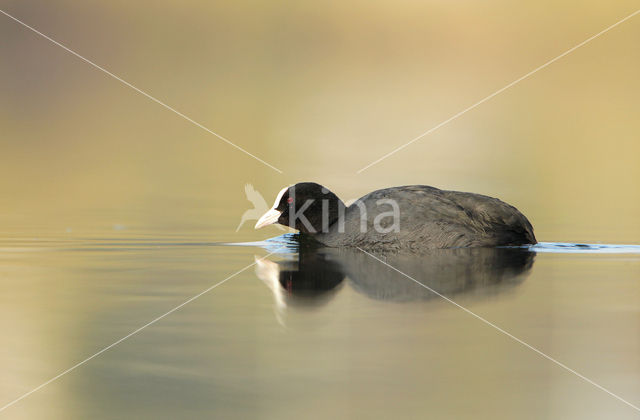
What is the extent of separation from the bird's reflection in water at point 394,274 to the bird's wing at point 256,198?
10.7 feet

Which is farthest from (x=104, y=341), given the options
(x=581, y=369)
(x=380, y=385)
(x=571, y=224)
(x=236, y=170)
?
(x=236, y=170)

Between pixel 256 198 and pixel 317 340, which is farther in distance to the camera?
pixel 256 198

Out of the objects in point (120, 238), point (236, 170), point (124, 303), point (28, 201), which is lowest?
point (124, 303)

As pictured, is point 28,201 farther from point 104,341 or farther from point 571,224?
point 104,341

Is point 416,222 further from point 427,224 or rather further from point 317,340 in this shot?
point 317,340

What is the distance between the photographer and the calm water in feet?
10.2

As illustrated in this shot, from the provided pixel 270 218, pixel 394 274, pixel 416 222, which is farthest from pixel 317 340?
pixel 270 218

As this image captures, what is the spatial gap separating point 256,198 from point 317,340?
28.4ft

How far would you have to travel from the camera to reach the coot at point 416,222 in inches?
341

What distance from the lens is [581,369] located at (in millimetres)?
3570

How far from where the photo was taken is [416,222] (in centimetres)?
866

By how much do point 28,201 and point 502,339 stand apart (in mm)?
10487

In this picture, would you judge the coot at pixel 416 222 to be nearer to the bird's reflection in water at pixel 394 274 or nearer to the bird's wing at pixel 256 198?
the bird's reflection in water at pixel 394 274

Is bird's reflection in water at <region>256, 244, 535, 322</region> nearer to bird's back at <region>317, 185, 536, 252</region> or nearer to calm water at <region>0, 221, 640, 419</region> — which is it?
calm water at <region>0, 221, 640, 419</region>
